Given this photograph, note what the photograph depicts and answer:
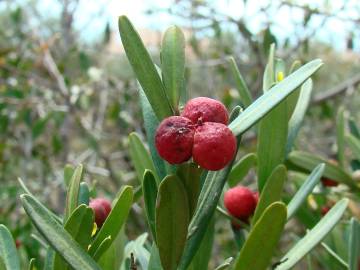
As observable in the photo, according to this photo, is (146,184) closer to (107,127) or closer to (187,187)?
(187,187)

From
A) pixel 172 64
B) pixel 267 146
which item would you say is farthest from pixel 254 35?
pixel 172 64

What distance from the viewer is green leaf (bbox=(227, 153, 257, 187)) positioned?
1.00m

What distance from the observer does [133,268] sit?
0.69 metres

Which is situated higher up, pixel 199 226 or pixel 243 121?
pixel 243 121

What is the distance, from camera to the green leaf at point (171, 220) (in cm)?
62

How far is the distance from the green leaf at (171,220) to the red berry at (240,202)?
27 cm

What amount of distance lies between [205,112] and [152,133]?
12cm

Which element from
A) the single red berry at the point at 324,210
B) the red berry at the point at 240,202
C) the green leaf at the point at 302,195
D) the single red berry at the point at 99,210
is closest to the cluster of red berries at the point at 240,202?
the red berry at the point at 240,202

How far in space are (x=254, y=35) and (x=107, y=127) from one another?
79.6 inches

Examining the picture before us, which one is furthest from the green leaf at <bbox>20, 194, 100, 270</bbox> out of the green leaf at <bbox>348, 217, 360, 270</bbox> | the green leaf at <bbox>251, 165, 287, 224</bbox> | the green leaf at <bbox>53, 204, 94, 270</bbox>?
the green leaf at <bbox>348, 217, 360, 270</bbox>

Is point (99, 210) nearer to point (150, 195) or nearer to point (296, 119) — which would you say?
point (150, 195)

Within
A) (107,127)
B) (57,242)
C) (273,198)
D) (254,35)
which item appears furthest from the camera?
(107,127)

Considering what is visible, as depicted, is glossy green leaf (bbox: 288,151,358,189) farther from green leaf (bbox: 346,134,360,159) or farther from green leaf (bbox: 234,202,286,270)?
green leaf (bbox: 234,202,286,270)

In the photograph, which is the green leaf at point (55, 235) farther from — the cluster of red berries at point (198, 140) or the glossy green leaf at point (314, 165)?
the glossy green leaf at point (314, 165)
